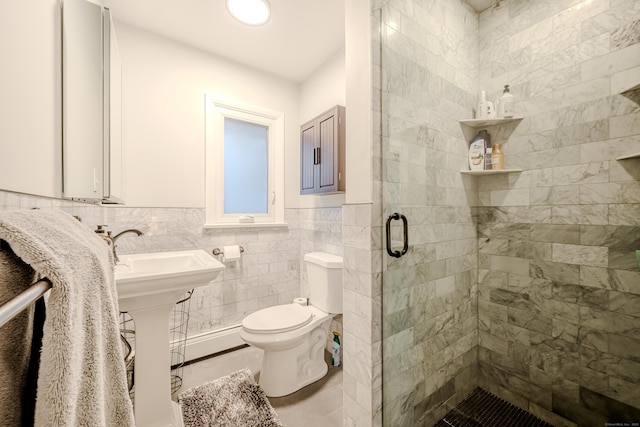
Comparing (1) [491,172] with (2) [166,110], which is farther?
(2) [166,110]

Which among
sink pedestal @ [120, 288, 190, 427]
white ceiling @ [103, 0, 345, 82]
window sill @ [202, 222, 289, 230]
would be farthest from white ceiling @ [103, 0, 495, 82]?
sink pedestal @ [120, 288, 190, 427]

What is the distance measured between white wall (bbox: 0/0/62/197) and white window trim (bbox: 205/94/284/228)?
123 cm

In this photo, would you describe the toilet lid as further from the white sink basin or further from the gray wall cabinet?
the gray wall cabinet

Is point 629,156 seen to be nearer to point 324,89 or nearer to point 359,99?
point 359,99

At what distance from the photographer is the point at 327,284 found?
1853mm

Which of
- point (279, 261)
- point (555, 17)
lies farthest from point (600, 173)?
point (279, 261)

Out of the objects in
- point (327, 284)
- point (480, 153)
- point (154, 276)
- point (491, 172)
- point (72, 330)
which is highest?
point (480, 153)

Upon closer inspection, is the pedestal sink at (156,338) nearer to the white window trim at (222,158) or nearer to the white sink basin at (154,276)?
the white sink basin at (154,276)

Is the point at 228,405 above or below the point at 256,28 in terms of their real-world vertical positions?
below

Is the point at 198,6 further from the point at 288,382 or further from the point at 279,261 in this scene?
the point at 288,382

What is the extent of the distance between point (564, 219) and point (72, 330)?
74.8 inches

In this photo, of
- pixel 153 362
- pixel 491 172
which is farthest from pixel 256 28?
pixel 153 362

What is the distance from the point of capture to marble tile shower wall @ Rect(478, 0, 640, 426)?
1149 mm

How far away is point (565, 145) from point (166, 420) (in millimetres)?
2501
